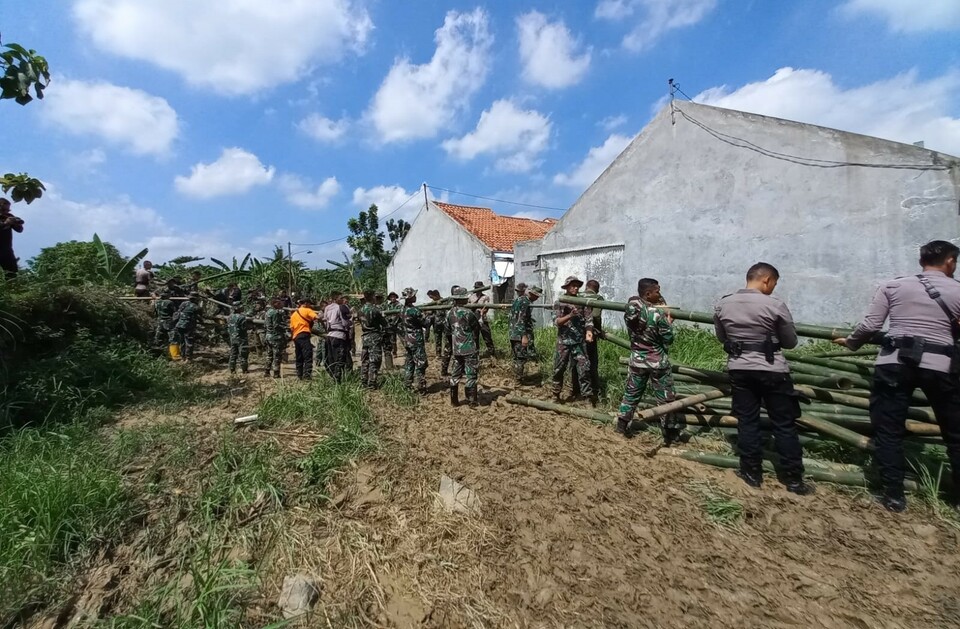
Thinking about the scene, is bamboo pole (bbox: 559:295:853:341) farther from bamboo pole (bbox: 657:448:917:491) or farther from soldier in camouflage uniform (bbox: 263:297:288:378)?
soldier in camouflage uniform (bbox: 263:297:288:378)

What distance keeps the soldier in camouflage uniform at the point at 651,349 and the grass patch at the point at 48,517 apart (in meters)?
4.76

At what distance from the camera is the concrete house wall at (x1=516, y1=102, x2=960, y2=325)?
7.93 m

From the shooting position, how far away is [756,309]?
381 cm

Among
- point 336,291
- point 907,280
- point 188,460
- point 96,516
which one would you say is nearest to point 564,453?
point 907,280

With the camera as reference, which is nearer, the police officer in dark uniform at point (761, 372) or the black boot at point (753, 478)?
the police officer in dark uniform at point (761, 372)

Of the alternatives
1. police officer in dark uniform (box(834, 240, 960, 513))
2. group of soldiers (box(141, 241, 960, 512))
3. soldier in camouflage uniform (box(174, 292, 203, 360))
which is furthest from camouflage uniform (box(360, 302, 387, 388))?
police officer in dark uniform (box(834, 240, 960, 513))

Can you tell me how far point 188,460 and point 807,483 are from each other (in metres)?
5.56

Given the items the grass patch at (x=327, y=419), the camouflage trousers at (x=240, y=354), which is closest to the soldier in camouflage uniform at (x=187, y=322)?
the camouflage trousers at (x=240, y=354)

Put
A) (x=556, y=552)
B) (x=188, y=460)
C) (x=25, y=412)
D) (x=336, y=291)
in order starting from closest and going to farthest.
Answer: (x=556, y=552), (x=188, y=460), (x=25, y=412), (x=336, y=291)

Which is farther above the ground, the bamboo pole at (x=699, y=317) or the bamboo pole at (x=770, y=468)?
the bamboo pole at (x=699, y=317)

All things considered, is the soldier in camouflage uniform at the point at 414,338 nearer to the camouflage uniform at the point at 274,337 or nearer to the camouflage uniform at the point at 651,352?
the camouflage uniform at the point at 274,337

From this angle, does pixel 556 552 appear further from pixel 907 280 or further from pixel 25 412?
pixel 25 412

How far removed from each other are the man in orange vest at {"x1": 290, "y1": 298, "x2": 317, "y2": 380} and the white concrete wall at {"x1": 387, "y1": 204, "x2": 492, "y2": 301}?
30.2ft

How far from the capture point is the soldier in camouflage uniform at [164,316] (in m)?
10.4
